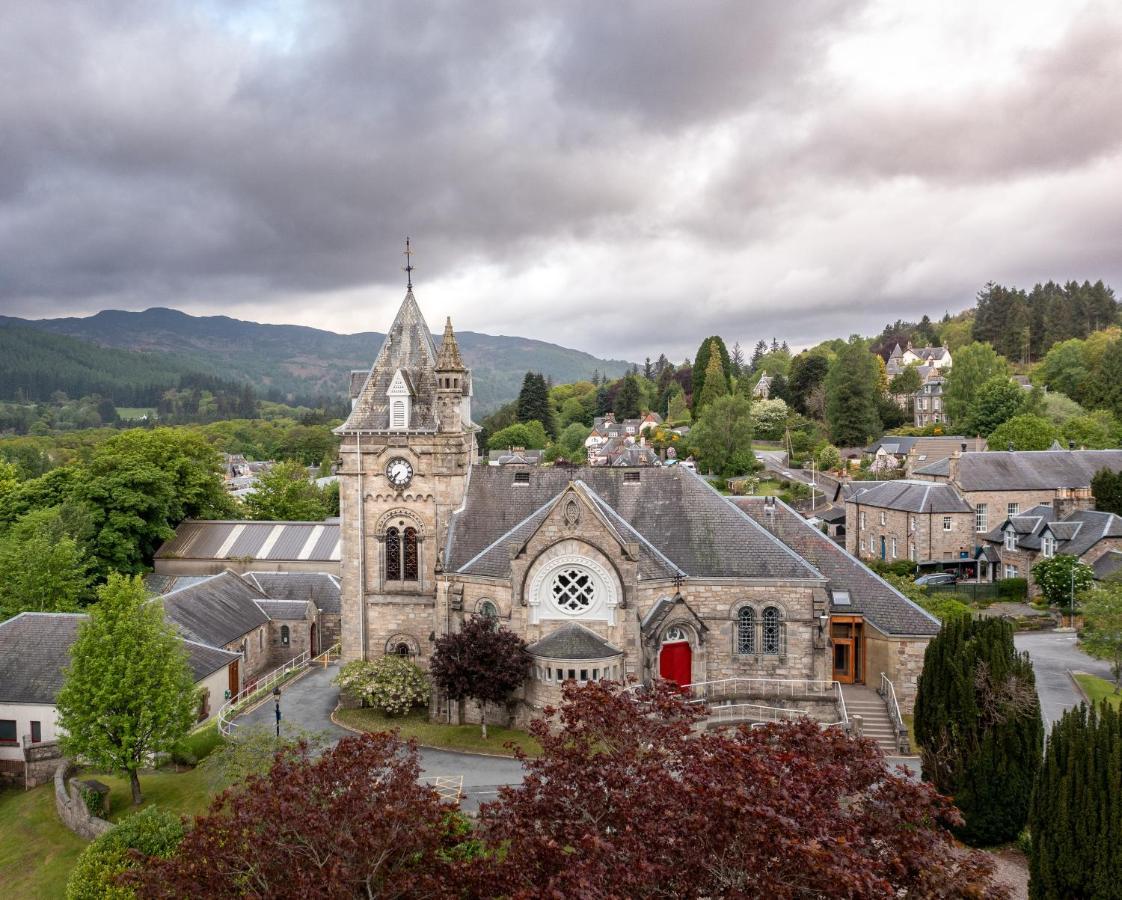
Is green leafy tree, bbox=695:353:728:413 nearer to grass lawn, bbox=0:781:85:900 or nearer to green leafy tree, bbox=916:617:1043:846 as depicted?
green leafy tree, bbox=916:617:1043:846

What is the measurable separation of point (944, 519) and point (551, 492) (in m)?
42.1

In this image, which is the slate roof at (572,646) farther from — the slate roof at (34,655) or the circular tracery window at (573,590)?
the slate roof at (34,655)

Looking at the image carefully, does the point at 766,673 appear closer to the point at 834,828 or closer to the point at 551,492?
the point at 551,492

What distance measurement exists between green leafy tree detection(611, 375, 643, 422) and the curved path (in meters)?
131

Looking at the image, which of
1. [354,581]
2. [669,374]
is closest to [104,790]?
[354,581]

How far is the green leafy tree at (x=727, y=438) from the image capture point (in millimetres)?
104562

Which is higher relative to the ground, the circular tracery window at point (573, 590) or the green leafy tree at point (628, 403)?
the green leafy tree at point (628, 403)

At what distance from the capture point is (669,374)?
185 m

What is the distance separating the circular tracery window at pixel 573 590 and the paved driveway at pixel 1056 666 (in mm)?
19268

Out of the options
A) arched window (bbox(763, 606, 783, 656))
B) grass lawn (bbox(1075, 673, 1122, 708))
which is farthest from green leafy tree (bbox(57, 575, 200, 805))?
grass lawn (bbox(1075, 673, 1122, 708))

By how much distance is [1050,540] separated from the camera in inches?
2292

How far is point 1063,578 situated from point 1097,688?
15876mm

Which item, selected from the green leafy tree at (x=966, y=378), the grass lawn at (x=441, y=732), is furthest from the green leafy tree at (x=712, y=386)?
the grass lawn at (x=441, y=732)

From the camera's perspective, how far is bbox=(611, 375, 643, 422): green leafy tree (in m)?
173
